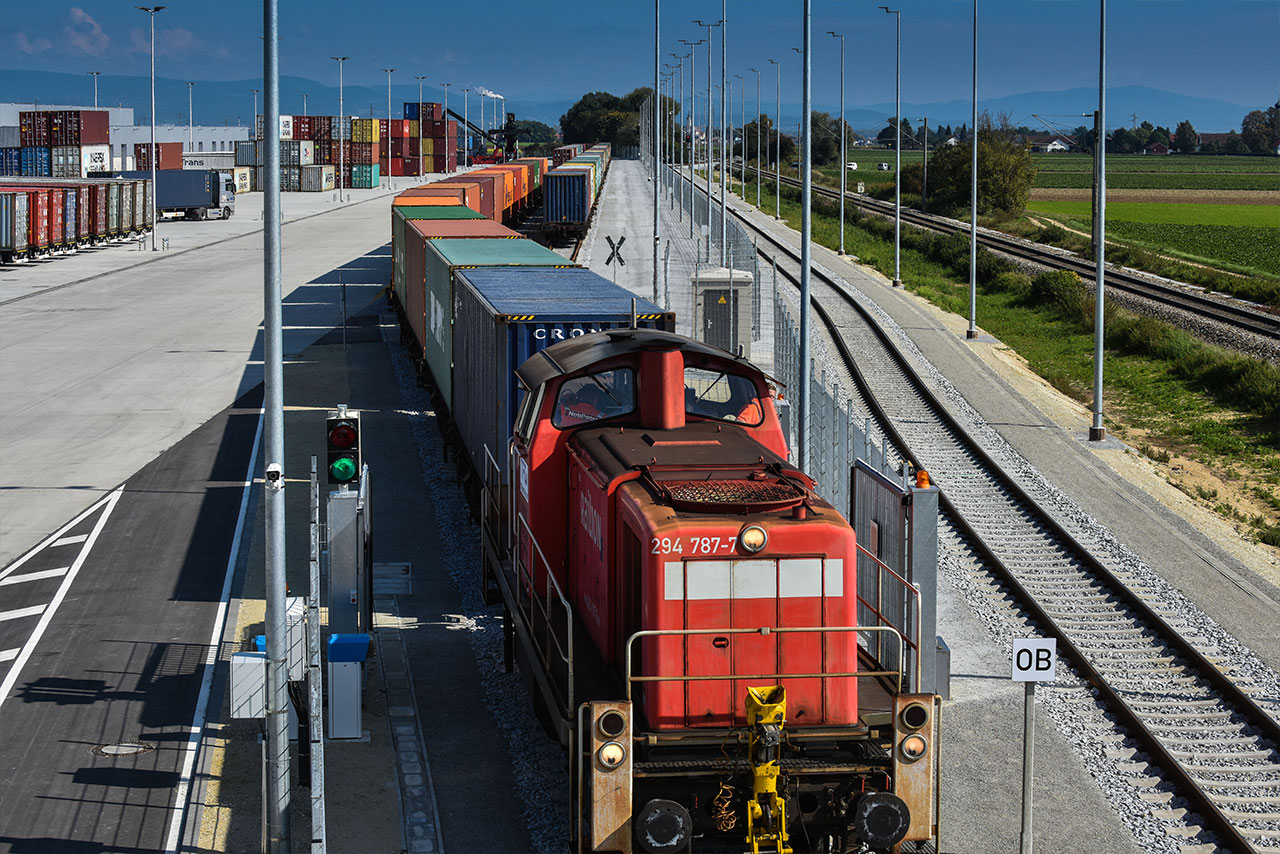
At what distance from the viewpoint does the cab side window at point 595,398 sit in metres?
12.9

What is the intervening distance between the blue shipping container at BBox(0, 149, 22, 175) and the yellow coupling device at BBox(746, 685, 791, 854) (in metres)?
116

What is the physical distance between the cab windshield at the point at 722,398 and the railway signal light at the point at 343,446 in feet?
13.2

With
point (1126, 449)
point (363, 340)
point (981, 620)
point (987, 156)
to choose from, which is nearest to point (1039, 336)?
point (1126, 449)

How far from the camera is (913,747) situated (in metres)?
10.2

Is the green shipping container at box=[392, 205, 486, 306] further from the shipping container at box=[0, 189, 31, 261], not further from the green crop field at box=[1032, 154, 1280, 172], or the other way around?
the green crop field at box=[1032, 154, 1280, 172]

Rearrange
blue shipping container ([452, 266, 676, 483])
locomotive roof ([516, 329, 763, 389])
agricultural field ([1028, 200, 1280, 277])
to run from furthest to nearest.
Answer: agricultural field ([1028, 200, 1280, 277])
blue shipping container ([452, 266, 676, 483])
locomotive roof ([516, 329, 763, 389])

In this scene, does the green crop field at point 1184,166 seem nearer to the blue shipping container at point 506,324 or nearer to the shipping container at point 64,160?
the shipping container at point 64,160

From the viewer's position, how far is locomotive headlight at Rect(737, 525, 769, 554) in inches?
403

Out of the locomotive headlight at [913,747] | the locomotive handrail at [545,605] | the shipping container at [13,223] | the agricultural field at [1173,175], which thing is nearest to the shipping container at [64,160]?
the shipping container at [13,223]

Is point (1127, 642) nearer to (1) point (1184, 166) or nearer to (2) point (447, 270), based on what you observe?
(2) point (447, 270)

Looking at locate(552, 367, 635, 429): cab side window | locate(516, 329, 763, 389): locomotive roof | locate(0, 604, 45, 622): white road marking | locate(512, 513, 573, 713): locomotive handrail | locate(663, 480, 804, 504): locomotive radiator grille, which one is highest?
locate(516, 329, 763, 389): locomotive roof

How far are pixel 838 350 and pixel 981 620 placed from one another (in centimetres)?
2099

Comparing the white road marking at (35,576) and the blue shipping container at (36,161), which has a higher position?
the blue shipping container at (36,161)

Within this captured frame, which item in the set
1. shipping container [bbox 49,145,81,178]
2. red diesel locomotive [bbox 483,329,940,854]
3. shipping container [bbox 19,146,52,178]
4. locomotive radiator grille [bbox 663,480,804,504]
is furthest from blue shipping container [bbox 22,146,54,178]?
locomotive radiator grille [bbox 663,480,804,504]
